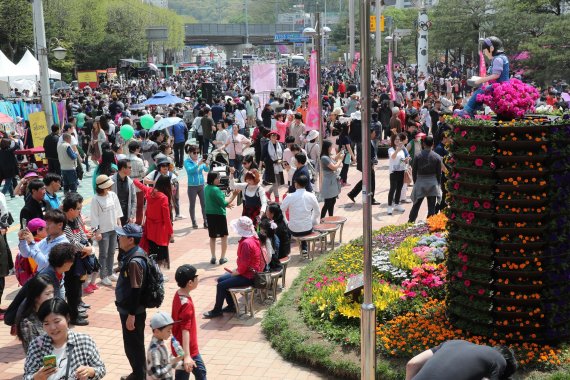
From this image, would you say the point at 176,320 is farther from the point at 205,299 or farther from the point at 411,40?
the point at 411,40

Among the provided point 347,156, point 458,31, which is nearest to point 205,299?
point 347,156

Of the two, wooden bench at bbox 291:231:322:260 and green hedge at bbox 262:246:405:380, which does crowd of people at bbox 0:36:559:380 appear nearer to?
wooden bench at bbox 291:231:322:260

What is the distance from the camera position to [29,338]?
6.39 metres

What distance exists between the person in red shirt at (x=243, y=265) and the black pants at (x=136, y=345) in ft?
7.78

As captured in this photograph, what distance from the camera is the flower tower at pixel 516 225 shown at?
25.5 feet

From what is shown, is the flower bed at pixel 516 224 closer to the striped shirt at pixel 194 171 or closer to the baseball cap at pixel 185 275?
the baseball cap at pixel 185 275

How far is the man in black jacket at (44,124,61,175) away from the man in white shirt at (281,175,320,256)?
7.67 m

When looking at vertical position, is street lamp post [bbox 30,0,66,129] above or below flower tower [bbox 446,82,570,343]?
above

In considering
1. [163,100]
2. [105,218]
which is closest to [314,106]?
[105,218]

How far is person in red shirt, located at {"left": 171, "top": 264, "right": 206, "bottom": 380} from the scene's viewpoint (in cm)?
693

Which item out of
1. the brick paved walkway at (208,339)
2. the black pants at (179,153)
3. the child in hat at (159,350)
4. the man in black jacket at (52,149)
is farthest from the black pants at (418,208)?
the black pants at (179,153)

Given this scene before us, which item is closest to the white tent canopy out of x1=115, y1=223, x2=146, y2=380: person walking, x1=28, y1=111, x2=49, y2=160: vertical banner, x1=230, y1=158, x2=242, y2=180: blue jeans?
x1=28, y1=111, x2=49, y2=160: vertical banner

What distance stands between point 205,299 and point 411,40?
216 feet

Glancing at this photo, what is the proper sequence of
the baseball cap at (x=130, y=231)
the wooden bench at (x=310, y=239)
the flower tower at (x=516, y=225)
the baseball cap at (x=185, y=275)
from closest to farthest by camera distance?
the baseball cap at (x=185, y=275) < the baseball cap at (x=130, y=231) < the flower tower at (x=516, y=225) < the wooden bench at (x=310, y=239)
